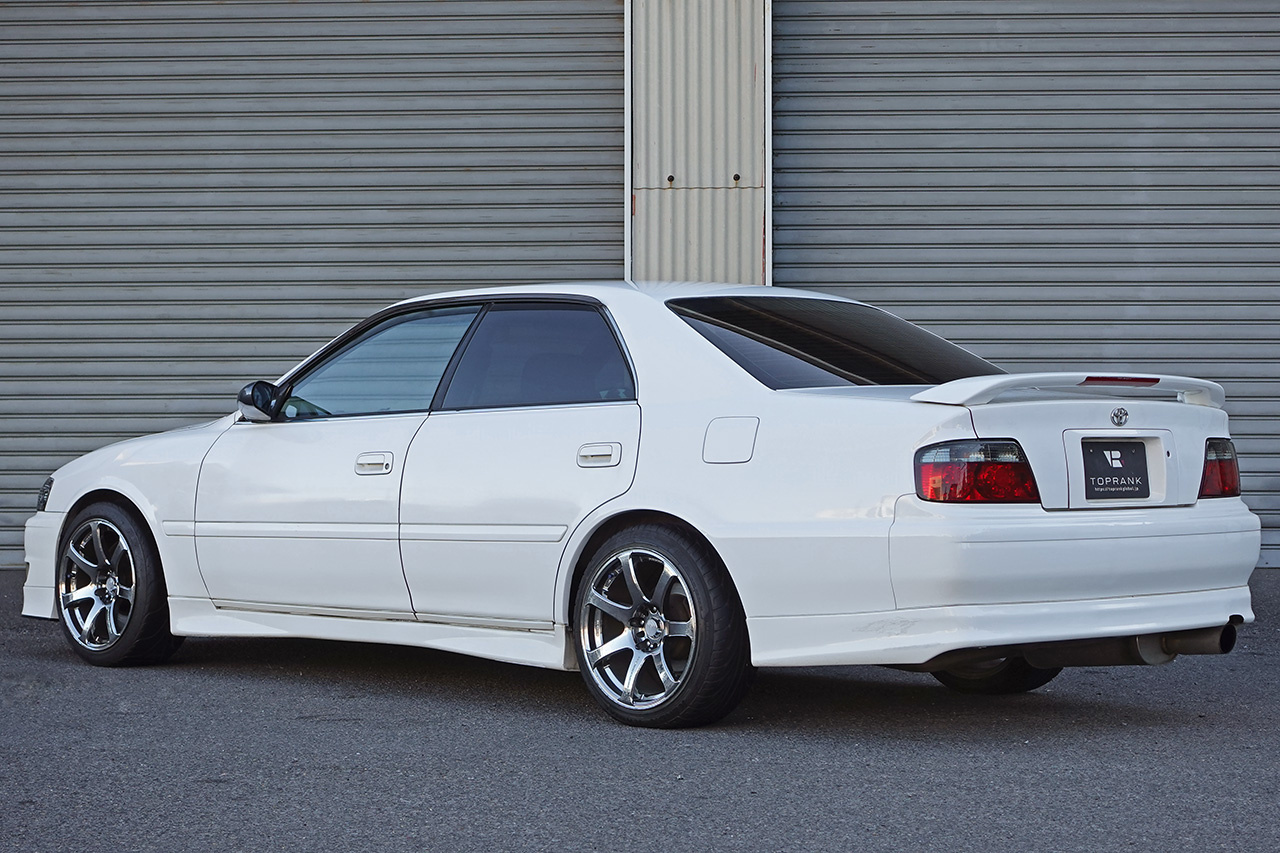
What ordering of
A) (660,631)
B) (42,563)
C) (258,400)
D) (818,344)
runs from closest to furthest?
1. (660,631)
2. (818,344)
3. (258,400)
4. (42,563)

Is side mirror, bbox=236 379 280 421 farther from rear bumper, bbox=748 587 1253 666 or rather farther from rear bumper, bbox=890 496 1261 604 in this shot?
rear bumper, bbox=890 496 1261 604

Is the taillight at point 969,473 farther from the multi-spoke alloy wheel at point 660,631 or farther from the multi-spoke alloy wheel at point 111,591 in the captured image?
the multi-spoke alloy wheel at point 111,591

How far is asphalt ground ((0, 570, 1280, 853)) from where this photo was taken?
11.5 feet

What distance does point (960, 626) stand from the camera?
4.20 meters

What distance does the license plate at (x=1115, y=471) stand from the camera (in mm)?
4430

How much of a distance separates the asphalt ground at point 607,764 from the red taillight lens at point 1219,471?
0.72m

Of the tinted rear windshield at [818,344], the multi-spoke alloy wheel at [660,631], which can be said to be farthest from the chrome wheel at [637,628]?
the tinted rear windshield at [818,344]

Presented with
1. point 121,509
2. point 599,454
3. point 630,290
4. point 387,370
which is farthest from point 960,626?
point 121,509

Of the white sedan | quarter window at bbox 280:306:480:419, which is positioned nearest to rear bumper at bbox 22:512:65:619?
the white sedan

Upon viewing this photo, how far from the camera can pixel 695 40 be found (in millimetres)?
9508

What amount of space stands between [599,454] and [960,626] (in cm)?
127

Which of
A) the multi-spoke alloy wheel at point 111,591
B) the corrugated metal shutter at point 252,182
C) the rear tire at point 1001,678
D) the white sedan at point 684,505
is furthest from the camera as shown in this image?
the corrugated metal shutter at point 252,182

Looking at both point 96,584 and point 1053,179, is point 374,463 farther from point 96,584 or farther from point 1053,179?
point 1053,179

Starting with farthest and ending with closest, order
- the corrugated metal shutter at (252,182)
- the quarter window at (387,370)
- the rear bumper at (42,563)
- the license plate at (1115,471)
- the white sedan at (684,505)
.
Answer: the corrugated metal shutter at (252,182)
the rear bumper at (42,563)
the quarter window at (387,370)
the license plate at (1115,471)
the white sedan at (684,505)
